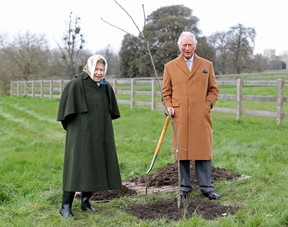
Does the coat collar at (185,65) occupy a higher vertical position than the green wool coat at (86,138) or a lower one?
higher

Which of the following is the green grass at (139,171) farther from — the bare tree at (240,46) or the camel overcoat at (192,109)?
the bare tree at (240,46)

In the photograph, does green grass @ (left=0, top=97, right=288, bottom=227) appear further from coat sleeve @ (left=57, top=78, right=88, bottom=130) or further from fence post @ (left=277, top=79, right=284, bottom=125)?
coat sleeve @ (left=57, top=78, right=88, bottom=130)

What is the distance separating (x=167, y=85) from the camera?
17.0 feet

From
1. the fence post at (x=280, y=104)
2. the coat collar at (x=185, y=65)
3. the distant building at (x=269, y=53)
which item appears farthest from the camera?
the distant building at (x=269, y=53)

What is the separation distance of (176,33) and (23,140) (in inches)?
1550

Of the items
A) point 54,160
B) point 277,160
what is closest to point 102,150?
point 54,160

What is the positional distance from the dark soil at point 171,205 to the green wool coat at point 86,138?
46 cm

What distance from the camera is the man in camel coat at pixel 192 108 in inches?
197

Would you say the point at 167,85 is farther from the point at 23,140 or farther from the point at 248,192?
the point at 23,140

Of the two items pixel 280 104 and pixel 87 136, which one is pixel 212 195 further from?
pixel 280 104

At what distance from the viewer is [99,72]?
4543 mm

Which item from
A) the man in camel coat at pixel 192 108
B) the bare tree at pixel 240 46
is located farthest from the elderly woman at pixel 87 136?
the bare tree at pixel 240 46

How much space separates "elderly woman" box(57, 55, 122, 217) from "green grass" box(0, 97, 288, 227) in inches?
13.2

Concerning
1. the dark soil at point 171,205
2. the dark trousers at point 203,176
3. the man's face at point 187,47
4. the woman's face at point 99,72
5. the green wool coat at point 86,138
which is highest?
the man's face at point 187,47
